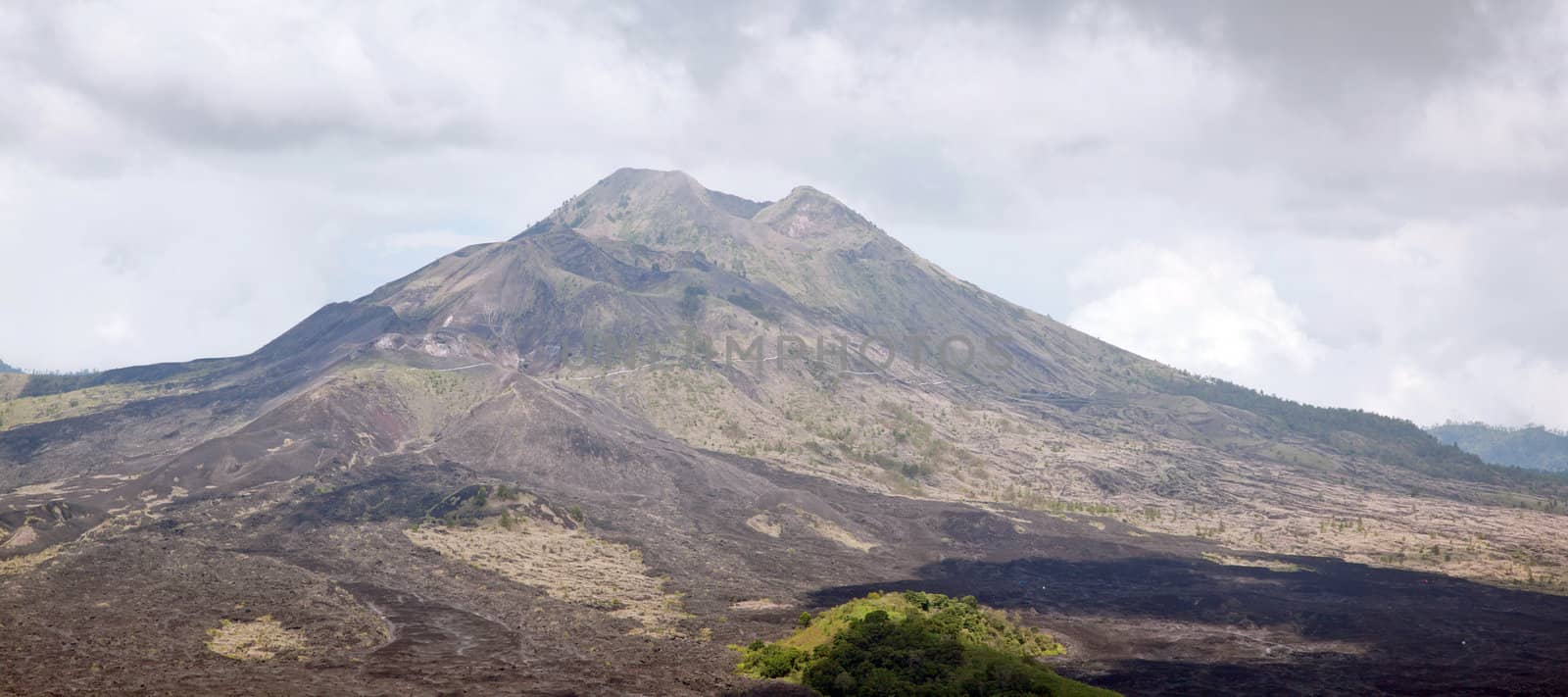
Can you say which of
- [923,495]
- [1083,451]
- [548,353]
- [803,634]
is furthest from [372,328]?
[803,634]

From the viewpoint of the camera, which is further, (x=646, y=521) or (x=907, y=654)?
(x=646, y=521)

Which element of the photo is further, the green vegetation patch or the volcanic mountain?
the volcanic mountain

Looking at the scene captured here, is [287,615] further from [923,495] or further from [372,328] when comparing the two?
[372,328]

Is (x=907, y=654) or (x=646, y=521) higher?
(x=646, y=521)

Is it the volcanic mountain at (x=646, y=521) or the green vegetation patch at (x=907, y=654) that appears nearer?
the green vegetation patch at (x=907, y=654)
